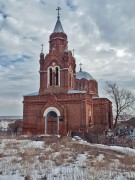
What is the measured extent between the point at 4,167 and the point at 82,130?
54.3 ft

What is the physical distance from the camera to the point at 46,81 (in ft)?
91.2

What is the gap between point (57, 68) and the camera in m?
27.8

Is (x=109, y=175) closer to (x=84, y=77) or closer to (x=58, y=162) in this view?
(x=58, y=162)

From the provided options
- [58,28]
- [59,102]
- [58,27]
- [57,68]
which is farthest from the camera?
[58,27]

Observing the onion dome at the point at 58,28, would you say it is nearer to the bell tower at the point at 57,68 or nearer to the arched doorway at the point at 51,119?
the bell tower at the point at 57,68

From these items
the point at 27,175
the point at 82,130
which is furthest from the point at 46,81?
the point at 27,175

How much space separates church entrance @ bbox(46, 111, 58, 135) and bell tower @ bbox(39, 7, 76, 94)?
114 inches

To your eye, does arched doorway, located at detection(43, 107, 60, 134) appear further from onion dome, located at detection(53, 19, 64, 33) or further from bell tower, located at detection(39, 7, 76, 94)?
onion dome, located at detection(53, 19, 64, 33)

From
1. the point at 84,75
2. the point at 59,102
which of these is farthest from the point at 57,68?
the point at 84,75

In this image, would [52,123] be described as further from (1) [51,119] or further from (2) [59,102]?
(2) [59,102]

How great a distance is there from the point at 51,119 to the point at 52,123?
484 millimetres

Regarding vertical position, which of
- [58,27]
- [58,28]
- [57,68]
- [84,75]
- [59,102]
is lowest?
[59,102]

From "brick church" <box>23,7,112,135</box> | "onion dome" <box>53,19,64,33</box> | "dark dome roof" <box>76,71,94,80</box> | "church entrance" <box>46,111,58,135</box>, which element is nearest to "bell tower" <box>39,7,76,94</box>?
"brick church" <box>23,7,112,135</box>

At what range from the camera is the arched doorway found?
83.4 feet
